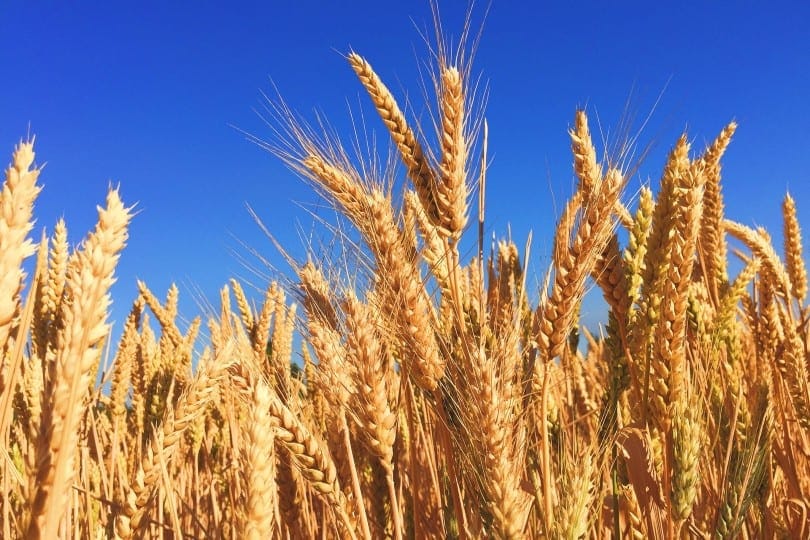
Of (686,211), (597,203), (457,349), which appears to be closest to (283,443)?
(457,349)

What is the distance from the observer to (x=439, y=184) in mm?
1712

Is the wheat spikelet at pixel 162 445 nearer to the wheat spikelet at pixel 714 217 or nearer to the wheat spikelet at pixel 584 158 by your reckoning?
the wheat spikelet at pixel 584 158

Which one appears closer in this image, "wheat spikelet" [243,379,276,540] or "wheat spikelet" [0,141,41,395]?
"wheat spikelet" [0,141,41,395]

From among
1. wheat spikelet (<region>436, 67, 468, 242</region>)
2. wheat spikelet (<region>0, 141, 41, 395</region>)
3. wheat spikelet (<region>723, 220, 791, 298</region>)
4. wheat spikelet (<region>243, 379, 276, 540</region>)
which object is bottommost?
wheat spikelet (<region>243, 379, 276, 540</region>)

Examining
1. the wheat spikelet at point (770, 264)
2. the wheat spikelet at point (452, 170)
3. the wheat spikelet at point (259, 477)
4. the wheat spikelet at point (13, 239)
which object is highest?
the wheat spikelet at point (770, 264)

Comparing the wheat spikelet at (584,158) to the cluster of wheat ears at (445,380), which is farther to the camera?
the wheat spikelet at (584,158)

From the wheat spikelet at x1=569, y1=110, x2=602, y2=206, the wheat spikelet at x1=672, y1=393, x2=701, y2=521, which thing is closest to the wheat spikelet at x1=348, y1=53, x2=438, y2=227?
the wheat spikelet at x1=569, y1=110, x2=602, y2=206

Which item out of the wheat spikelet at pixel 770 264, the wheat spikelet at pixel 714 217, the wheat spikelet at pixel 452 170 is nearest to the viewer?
the wheat spikelet at pixel 452 170

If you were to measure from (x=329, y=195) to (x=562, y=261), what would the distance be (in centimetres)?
78

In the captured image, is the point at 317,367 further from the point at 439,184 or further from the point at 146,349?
the point at 146,349

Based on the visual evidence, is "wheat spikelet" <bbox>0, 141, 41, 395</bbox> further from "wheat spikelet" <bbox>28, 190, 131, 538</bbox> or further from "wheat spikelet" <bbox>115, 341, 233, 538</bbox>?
"wheat spikelet" <bbox>115, 341, 233, 538</bbox>

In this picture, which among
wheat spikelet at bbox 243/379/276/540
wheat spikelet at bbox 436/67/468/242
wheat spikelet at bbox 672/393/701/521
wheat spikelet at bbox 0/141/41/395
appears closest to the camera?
wheat spikelet at bbox 0/141/41/395

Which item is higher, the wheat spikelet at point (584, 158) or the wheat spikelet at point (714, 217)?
the wheat spikelet at point (714, 217)

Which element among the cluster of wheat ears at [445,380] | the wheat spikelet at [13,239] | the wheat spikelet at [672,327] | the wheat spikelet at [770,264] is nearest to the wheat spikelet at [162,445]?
the cluster of wheat ears at [445,380]
